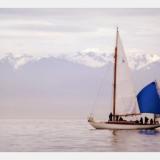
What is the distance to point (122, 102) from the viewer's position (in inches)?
215

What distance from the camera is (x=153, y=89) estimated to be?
17.8 feet

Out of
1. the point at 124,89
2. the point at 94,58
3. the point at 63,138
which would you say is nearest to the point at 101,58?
the point at 94,58

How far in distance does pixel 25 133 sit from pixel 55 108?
0.81ft

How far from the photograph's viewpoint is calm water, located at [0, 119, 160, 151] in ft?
17.7

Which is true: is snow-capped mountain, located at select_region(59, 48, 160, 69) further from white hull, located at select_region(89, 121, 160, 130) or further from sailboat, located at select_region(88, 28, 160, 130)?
white hull, located at select_region(89, 121, 160, 130)

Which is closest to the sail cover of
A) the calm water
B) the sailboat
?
the sailboat

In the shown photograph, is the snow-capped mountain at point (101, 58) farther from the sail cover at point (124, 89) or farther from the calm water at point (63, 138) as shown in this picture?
the calm water at point (63, 138)

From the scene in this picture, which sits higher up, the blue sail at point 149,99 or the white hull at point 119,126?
the blue sail at point 149,99

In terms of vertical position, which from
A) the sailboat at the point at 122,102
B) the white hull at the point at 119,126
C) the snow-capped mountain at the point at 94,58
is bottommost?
the white hull at the point at 119,126

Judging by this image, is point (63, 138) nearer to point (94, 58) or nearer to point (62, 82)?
point (62, 82)

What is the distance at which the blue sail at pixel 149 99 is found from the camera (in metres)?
5.42

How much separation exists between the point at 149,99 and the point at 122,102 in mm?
173

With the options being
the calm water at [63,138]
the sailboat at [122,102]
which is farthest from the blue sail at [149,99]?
the calm water at [63,138]
